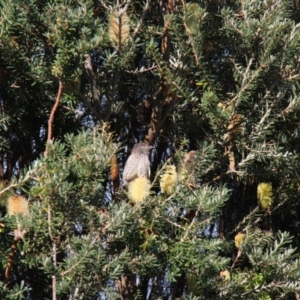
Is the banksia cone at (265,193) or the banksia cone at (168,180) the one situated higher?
the banksia cone at (265,193)

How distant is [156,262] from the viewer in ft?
8.50

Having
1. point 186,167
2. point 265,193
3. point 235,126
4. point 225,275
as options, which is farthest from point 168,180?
point 265,193

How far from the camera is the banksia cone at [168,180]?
2.73 metres

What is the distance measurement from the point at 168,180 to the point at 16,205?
2.04 feet

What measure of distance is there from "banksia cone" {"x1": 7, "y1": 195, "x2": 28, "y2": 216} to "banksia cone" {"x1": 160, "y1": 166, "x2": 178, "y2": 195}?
565mm

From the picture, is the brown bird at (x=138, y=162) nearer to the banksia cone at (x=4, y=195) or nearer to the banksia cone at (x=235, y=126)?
the banksia cone at (x=235, y=126)

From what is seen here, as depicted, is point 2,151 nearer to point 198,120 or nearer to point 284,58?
point 198,120

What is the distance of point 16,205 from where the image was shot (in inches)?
96.3

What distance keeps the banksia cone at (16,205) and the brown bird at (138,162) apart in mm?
811

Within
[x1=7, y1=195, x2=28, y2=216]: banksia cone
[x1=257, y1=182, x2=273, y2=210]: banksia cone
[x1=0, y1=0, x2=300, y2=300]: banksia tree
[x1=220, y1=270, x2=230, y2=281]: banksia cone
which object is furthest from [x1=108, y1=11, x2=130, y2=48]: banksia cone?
[x1=220, y1=270, x2=230, y2=281]: banksia cone

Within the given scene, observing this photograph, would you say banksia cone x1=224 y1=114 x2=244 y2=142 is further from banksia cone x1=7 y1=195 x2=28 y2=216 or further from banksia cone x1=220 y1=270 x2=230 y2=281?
banksia cone x1=7 y1=195 x2=28 y2=216

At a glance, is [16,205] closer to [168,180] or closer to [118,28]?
[168,180]

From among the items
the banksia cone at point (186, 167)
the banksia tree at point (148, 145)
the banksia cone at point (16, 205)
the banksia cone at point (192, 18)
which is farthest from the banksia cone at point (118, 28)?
the banksia cone at point (16, 205)

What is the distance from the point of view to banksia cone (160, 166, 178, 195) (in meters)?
2.73
